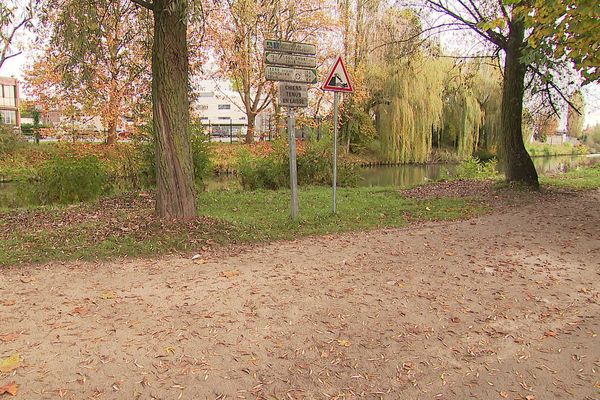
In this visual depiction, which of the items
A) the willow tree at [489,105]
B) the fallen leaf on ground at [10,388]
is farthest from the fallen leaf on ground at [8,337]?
the willow tree at [489,105]

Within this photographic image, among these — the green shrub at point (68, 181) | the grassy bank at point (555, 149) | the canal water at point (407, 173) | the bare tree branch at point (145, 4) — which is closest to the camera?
the bare tree branch at point (145, 4)

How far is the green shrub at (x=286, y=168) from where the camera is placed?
14328 mm

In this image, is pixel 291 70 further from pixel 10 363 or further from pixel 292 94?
pixel 10 363

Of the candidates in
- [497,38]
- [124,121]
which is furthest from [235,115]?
[497,38]

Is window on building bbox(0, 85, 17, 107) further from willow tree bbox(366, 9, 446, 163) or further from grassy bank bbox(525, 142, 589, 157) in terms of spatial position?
grassy bank bbox(525, 142, 589, 157)

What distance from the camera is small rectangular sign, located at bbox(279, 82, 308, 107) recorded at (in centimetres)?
738

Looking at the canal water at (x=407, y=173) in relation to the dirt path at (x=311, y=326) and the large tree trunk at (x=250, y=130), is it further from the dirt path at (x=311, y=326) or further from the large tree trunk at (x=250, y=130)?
the dirt path at (x=311, y=326)

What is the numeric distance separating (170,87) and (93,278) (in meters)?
3.08

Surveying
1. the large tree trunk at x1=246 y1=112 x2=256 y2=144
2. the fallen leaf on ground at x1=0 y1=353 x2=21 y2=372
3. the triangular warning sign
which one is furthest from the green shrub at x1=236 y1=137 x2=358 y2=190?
the large tree trunk at x1=246 y1=112 x2=256 y2=144

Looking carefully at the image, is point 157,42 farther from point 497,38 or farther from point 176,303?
point 497,38

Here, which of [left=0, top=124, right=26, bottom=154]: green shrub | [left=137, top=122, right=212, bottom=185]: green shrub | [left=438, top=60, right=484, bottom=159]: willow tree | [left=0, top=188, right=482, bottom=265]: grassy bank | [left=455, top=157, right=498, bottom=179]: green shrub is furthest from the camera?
[left=438, top=60, right=484, bottom=159]: willow tree

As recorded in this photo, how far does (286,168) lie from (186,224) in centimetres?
791

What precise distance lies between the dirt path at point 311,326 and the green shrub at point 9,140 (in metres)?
23.1

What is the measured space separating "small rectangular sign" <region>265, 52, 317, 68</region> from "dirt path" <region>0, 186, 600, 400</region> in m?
3.05
